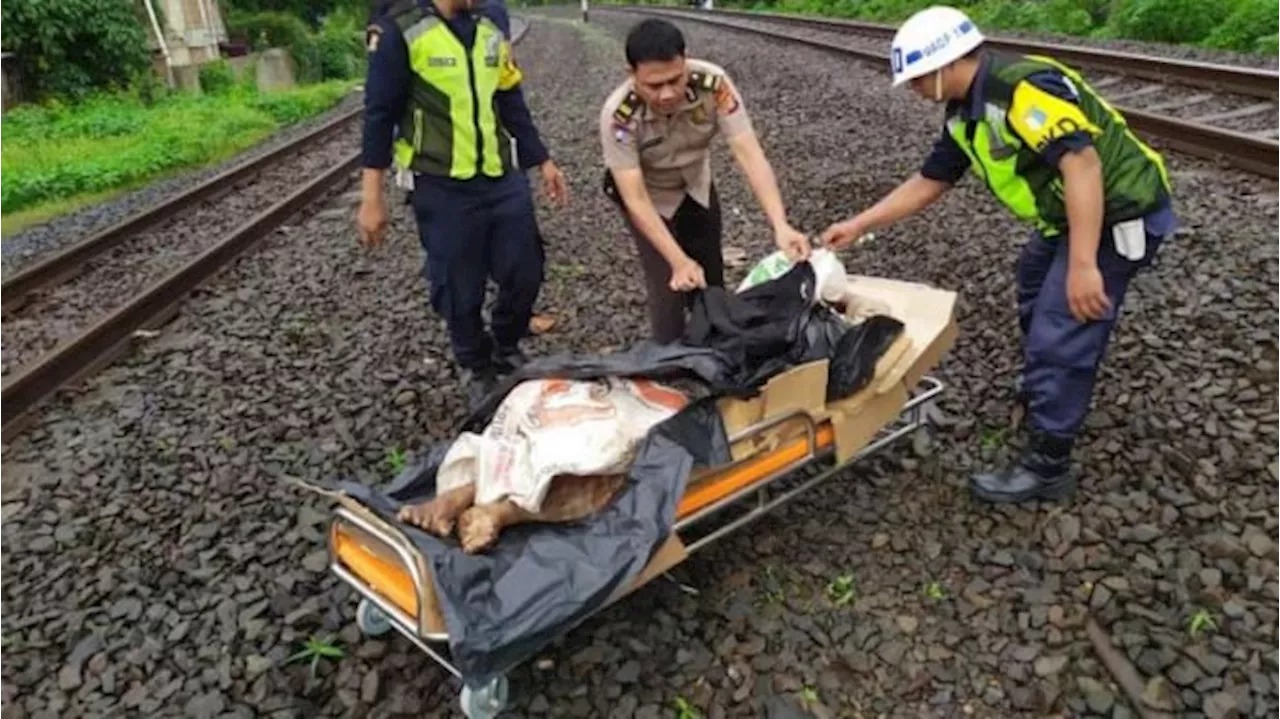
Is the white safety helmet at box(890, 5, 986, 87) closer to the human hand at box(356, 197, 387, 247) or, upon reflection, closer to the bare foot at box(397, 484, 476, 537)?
the bare foot at box(397, 484, 476, 537)

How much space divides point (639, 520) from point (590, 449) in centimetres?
26

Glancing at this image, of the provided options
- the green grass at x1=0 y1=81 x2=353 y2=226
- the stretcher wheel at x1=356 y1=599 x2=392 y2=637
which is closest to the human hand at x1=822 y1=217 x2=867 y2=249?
the stretcher wheel at x1=356 y1=599 x2=392 y2=637

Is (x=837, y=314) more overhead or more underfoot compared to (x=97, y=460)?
more overhead

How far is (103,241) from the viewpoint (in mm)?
8141

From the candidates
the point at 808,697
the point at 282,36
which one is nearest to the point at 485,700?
the point at 808,697

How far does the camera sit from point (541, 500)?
269 cm

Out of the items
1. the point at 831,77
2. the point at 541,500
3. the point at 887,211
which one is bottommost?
the point at 831,77

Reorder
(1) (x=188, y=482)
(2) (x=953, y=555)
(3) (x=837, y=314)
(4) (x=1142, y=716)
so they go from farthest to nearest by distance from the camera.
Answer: (1) (x=188, y=482) < (3) (x=837, y=314) < (2) (x=953, y=555) < (4) (x=1142, y=716)

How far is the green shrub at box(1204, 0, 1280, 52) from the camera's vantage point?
39.9 feet

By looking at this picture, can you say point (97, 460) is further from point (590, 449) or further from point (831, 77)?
point (831, 77)

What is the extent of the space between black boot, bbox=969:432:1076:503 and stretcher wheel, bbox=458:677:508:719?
1.83 meters

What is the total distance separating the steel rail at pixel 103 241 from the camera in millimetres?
6984

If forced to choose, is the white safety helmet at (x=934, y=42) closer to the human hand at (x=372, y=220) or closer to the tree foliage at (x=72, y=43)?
the human hand at (x=372, y=220)

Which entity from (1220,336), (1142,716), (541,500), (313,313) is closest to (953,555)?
(1142,716)
